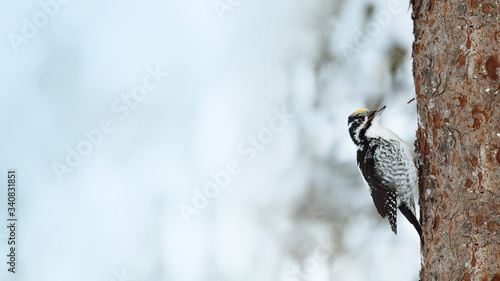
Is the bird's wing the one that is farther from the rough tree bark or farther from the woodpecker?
the rough tree bark

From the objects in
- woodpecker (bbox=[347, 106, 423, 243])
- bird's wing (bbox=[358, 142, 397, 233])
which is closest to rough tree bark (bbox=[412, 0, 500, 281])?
woodpecker (bbox=[347, 106, 423, 243])

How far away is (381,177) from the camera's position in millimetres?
2006

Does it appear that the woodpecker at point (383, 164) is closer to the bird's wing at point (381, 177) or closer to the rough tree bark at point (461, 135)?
the bird's wing at point (381, 177)

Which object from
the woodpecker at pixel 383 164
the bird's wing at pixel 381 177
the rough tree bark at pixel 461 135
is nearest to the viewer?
the rough tree bark at pixel 461 135

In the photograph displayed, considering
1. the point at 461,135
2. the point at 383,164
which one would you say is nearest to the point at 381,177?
the point at 383,164

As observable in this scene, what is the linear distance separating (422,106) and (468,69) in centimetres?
21

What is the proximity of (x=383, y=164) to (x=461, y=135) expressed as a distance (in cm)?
82

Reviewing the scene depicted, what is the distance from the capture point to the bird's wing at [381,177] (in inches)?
77.9

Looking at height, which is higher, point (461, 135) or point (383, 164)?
point (383, 164)

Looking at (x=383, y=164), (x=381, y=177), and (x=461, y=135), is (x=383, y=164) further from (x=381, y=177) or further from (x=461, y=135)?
(x=461, y=135)

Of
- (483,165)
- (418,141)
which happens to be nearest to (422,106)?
(418,141)

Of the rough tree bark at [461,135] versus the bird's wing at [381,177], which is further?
the bird's wing at [381,177]

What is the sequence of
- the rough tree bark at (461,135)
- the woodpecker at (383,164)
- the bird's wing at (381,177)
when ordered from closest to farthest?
the rough tree bark at (461,135) → the woodpecker at (383,164) → the bird's wing at (381,177)

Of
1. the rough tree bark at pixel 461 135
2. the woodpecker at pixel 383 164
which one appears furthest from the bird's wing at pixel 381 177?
the rough tree bark at pixel 461 135
